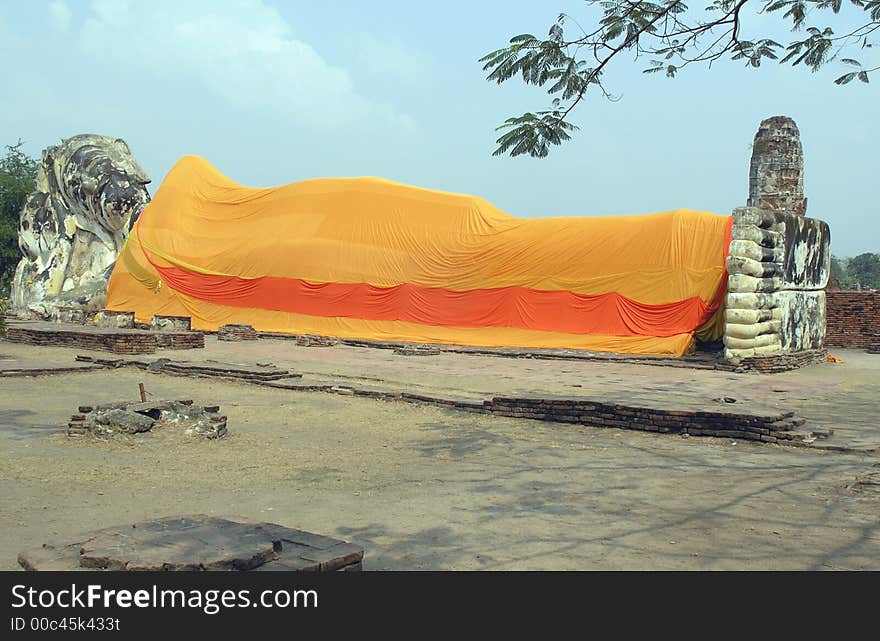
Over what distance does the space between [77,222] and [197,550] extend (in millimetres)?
20633

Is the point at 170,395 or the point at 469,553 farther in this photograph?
the point at 170,395

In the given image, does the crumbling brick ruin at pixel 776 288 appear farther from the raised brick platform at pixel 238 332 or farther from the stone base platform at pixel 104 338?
the raised brick platform at pixel 238 332

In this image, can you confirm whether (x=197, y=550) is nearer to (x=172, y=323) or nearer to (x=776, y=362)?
(x=776, y=362)

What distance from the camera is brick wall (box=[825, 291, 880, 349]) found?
59.8ft

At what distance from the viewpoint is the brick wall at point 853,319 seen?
59.8 ft

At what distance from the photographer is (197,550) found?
12.2 feet

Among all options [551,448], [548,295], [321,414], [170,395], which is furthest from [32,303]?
[551,448]

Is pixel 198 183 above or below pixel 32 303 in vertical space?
above

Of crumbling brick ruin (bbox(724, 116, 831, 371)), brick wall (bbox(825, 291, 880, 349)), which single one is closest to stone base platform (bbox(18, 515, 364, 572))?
crumbling brick ruin (bbox(724, 116, 831, 371))

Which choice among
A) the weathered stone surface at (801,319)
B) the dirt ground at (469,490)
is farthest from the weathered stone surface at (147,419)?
the weathered stone surface at (801,319)

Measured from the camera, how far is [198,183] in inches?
942

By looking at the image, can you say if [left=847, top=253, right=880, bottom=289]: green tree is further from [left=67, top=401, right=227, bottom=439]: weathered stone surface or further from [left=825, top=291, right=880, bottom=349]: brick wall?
[left=67, top=401, right=227, bottom=439]: weathered stone surface
